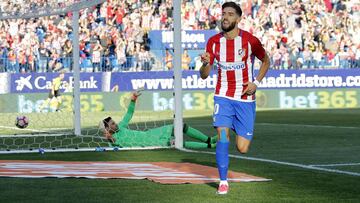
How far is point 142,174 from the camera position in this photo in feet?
43.7

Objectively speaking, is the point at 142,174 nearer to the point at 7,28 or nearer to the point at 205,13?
the point at 7,28

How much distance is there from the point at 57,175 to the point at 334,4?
119 ft

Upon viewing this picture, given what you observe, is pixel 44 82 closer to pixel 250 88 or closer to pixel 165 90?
pixel 165 90

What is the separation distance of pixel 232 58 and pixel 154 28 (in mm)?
27542

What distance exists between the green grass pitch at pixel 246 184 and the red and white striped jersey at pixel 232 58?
1.15 meters

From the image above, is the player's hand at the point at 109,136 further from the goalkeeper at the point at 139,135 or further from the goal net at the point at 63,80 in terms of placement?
the goal net at the point at 63,80

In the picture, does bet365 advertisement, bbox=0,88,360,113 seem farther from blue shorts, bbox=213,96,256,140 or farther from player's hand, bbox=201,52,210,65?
player's hand, bbox=201,52,210,65

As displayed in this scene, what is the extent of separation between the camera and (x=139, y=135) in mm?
19312

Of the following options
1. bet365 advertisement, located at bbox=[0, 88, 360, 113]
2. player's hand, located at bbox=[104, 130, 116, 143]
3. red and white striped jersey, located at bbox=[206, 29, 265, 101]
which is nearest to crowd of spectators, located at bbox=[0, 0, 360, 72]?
bet365 advertisement, located at bbox=[0, 88, 360, 113]

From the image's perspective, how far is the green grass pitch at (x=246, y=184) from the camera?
1068cm

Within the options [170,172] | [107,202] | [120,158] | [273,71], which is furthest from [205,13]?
[107,202]

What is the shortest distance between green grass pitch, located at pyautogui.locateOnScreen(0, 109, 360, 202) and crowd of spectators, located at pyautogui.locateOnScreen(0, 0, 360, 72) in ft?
56.3

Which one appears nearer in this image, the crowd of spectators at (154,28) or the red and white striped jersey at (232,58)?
the red and white striped jersey at (232,58)

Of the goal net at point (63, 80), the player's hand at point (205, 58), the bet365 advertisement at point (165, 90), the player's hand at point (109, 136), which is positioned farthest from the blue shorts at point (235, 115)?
the bet365 advertisement at point (165, 90)
